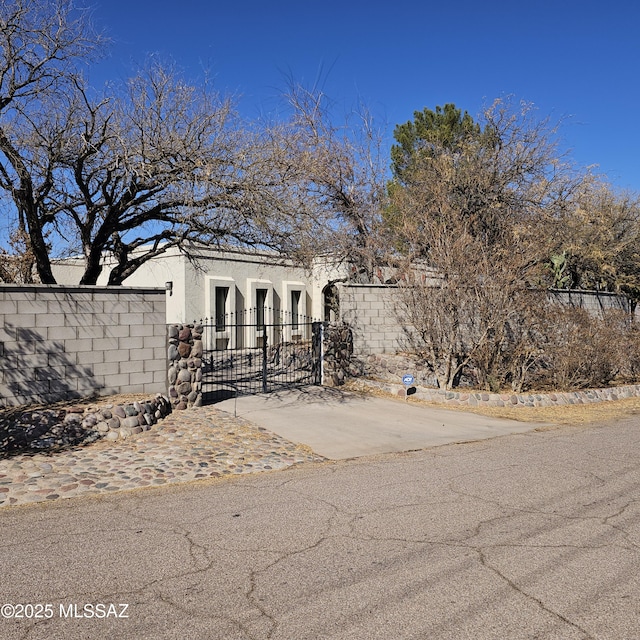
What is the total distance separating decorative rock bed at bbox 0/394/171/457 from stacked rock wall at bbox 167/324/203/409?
4.54 feet

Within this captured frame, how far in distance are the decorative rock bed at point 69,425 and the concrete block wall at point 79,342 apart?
733 millimetres

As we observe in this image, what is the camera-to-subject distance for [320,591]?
4039 mm

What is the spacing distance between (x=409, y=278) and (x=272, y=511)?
1001 centimetres

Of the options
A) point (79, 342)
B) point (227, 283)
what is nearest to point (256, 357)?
point (227, 283)

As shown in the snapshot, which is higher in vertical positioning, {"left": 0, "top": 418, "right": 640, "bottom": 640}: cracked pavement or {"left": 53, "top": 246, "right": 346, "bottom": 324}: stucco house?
{"left": 53, "top": 246, "right": 346, "bottom": 324}: stucco house

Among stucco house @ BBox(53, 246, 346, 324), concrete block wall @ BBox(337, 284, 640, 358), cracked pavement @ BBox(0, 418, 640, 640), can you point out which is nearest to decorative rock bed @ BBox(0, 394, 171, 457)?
cracked pavement @ BBox(0, 418, 640, 640)

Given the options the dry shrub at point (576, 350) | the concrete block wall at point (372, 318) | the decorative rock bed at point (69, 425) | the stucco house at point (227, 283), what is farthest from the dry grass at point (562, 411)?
the stucco house at point (227, 283)

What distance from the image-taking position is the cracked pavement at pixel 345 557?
3596 mm

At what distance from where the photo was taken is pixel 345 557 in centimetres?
467

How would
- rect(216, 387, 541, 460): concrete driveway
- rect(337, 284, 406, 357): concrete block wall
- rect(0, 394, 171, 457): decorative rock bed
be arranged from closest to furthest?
rect(0, 394, 171, 457): decorative rock bed
rect(216, 387, 541, 460): concrete driveway
rect(337, 284, 406, 357): concrete block wall

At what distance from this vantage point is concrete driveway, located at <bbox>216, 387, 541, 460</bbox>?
961 cm

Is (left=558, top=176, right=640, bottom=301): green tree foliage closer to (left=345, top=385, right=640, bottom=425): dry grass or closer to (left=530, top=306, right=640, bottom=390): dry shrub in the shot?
(left=530, top=306, right=640, bottom=390): dry shrub

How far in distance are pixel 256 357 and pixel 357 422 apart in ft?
34.6

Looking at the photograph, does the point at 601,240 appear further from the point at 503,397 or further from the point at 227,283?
the point at 227,283
